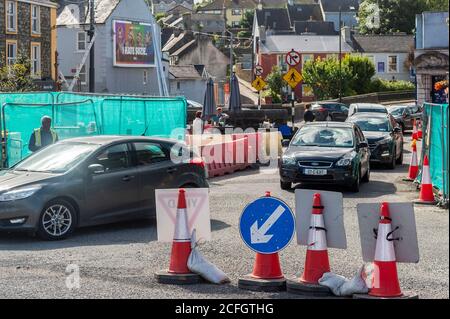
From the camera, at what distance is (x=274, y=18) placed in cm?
13138

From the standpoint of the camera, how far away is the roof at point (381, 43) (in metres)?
84.9

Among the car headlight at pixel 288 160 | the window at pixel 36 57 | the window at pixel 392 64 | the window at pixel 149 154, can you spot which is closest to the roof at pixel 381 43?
the window at pixel 392 64

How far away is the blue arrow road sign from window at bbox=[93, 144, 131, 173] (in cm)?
501

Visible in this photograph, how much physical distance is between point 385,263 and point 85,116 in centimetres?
1479

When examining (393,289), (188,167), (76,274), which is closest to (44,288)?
(76,274)

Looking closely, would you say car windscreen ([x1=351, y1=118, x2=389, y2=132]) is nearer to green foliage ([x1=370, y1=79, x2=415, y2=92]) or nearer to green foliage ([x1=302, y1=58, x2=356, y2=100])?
green foliage ([x1=302, y1=58, x2=356, y2=100])

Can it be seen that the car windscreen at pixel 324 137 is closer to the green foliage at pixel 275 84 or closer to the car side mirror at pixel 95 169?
the car side mirror at pixel 95 169

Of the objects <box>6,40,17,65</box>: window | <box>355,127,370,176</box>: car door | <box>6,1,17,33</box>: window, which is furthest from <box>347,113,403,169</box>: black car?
<box>6,1,17,33</box>: window

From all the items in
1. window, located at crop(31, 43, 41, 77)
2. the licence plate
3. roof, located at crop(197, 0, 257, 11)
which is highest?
roof, located at crop(197, 0, 257, 11)

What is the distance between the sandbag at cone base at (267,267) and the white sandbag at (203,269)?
0.41m

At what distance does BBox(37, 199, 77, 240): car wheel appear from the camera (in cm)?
1209

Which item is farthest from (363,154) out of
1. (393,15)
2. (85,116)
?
(393,15)

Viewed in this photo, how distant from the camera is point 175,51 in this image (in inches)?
4028

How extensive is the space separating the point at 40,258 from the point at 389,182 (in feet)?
37.1
